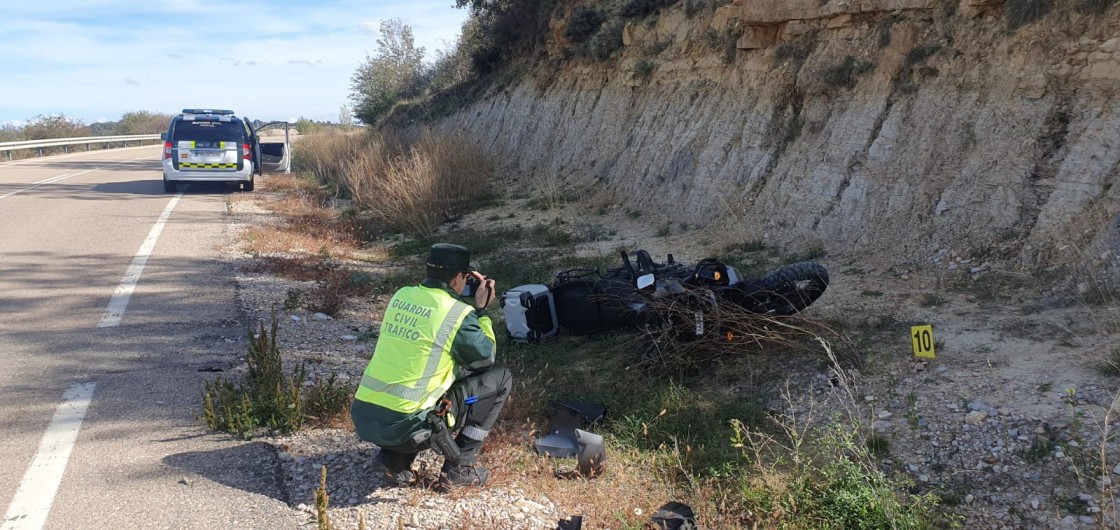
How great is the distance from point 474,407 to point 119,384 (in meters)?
3.05

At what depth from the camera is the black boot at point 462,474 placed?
4395 mm

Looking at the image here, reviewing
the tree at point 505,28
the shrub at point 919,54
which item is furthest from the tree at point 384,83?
the shrub at point 919,54

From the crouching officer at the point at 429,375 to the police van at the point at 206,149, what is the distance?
1592 centimetres

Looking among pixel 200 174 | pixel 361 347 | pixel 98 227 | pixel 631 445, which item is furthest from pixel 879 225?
pixel 200 174

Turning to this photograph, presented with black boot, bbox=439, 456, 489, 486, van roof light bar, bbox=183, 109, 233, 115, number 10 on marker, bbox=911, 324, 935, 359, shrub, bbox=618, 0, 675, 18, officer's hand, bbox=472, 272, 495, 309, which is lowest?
black boot, bbox=439, 456, 489, 486

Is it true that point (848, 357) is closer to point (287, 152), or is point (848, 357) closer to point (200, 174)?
point (200, 174)

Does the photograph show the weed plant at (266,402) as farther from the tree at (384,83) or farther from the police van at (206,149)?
the tree at (384,83)

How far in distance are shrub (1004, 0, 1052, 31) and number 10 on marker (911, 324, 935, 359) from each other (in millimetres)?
4774

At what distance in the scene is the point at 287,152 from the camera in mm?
25219

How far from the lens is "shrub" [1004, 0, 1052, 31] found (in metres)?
8.44

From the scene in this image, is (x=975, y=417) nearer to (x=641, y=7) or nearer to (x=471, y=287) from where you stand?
(x=471, y=287)

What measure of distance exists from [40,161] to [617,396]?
31974 mm

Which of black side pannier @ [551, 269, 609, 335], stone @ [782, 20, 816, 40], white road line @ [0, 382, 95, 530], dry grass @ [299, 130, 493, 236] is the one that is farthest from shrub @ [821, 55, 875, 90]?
white road line @ [0, 382, 95, 530]

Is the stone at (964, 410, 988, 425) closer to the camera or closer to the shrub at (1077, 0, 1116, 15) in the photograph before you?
the camera
